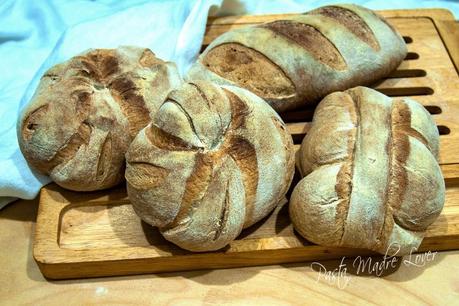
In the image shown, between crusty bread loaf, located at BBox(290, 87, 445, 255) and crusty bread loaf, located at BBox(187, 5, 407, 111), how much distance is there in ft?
0.87

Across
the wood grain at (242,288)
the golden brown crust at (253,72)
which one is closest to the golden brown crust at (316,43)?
the golden brown crust at (253,72)

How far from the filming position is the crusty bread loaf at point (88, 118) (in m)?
1.23

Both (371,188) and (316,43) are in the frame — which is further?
(316,43)

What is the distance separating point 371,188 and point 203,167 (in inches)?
14.2

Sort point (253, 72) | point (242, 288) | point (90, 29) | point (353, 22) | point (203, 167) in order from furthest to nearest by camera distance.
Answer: point (90, 29) → point (353, 22) → point (253, 72) → point (242, 288) → point (203, 167)

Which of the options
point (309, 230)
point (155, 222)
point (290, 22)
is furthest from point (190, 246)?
point (290, 22)

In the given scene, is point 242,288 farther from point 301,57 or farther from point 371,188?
point 301,57

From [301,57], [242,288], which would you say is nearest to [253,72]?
[301,57]

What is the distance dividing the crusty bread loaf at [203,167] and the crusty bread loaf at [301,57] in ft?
0.90

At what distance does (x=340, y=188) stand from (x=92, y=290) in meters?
0.60

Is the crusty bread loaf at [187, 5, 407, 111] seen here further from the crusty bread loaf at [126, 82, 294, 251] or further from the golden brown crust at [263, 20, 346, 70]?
the crusty bread loaf at [126, 82, 294, 251]

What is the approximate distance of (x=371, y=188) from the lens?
1.13 meters

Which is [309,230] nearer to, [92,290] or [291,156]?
[291,156]

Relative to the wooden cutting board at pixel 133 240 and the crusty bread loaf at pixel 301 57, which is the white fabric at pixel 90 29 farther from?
the wooden cutting board at pixel 133 240
